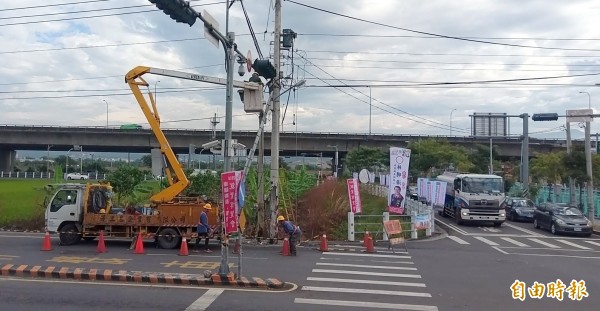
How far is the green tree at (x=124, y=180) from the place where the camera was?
30484 millimetres

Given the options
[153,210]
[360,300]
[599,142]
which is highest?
[599,142]

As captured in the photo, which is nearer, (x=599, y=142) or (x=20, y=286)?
(x=20, y=286)

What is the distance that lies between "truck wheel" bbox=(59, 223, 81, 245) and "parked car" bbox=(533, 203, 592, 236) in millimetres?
23077

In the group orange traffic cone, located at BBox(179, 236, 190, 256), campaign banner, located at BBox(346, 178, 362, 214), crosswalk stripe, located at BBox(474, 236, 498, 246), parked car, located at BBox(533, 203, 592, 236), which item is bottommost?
crosswalk stripe, located at BBox(474, 236, 498, 246)

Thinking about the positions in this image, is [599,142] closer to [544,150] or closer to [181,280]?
[544,150]

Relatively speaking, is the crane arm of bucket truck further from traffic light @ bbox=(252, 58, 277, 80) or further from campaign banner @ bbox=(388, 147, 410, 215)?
campaign banner @ bbox=(388, 147, 410, 215)

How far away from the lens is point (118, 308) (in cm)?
1096

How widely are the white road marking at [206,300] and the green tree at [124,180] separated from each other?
1861cm

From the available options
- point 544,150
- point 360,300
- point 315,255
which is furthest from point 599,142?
point 360,300

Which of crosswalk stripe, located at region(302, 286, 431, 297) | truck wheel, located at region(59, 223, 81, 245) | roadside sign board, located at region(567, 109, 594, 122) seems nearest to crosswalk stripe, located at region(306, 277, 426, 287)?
crosswalk stripe, located at region(302, 286, 431, 297)

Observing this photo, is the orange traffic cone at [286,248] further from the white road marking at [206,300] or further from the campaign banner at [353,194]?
the white road marking at [206,300]

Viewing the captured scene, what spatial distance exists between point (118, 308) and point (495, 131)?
224ft

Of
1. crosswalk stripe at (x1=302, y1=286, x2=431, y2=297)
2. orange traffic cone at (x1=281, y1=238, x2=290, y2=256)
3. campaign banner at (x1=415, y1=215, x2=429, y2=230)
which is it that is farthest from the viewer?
campaign banner at (x1=415, y1=215, x2=429, y2=230)

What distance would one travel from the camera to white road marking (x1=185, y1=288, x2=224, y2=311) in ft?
36.8
